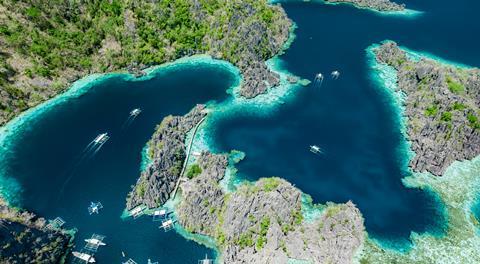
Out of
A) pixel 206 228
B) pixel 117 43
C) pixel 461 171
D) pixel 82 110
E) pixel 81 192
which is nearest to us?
pixel 206 228

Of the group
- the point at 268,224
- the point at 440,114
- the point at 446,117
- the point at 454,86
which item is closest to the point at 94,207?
the point at 268,224

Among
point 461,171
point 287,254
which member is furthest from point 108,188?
point 461,171

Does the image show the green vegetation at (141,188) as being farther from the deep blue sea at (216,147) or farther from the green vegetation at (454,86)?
the green vegetation at (454,86)

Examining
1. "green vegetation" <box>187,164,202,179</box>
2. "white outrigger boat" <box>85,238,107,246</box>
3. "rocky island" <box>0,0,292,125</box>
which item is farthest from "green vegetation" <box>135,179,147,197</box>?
"rocky island" <box>0,0,292,125</box>

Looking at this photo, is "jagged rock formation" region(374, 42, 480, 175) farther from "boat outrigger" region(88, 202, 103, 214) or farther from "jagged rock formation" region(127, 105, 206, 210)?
"boat outrigger" region(88, 202, 103, 214)

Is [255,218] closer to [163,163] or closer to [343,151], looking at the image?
[163,163]

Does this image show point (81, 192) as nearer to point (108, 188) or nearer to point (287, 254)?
point (108, 188)
